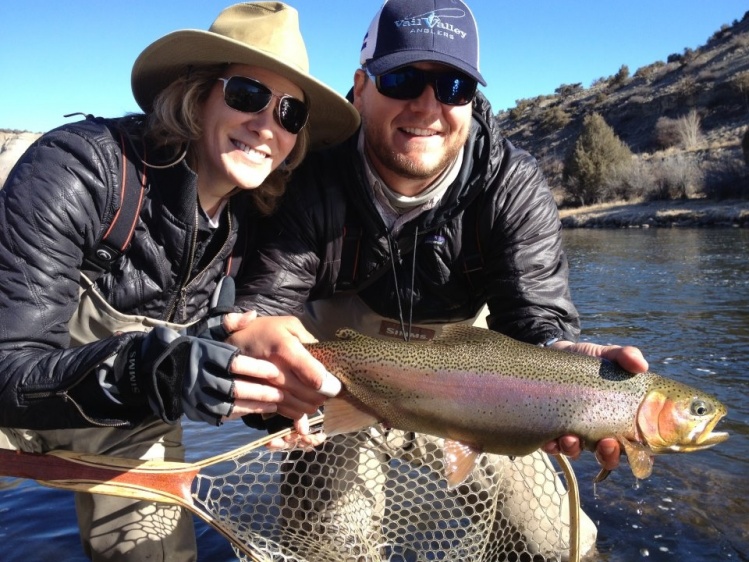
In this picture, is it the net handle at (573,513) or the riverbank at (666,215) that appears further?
the riverbank at (666,215)

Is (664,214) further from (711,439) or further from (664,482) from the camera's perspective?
(711,439)

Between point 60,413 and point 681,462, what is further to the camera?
point 681,462

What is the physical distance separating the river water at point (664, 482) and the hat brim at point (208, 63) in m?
2.55

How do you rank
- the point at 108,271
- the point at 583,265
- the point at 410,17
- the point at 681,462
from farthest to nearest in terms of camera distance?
1. the point at 583,265
2. the point at 681,462
3. the point at 410,17
4. the point at 108,271

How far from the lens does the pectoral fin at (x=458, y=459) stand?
2.70 metres

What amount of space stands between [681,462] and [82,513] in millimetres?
4215

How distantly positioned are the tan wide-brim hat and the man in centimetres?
33

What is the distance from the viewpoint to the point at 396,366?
2678 millimetres

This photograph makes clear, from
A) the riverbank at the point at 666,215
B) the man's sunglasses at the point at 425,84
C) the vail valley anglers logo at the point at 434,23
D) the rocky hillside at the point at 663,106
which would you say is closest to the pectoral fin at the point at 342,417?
the man's sunglasses at the point at 425,84

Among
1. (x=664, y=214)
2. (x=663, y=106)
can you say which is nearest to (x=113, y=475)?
(x=664, y=214)

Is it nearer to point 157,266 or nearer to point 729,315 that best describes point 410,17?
point 157,266

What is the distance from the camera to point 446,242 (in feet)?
11.6

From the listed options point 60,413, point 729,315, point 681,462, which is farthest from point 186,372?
point 729,315

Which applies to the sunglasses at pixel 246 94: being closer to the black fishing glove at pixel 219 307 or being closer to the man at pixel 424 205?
the man at pixel 424 205
